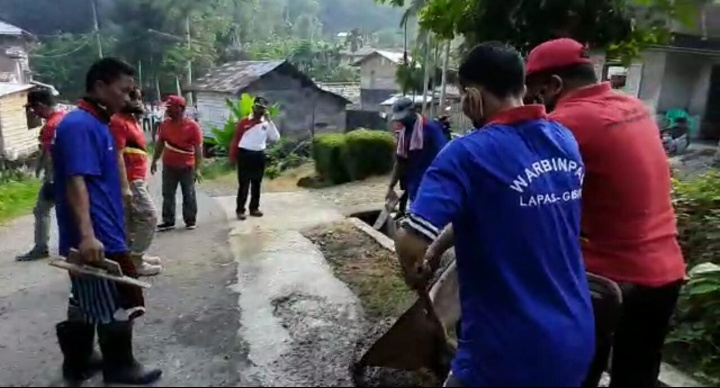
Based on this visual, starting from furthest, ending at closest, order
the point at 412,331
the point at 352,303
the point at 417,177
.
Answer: the point at 417,177
the point at 352,303
the point at 412,331

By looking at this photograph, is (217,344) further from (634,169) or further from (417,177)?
(417,177)

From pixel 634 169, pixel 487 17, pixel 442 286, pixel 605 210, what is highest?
pixel 487 17

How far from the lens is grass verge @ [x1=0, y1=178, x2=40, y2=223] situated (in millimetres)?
10930

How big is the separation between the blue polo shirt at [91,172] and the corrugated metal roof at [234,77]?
78.2ft

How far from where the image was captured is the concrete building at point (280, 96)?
1062 inches

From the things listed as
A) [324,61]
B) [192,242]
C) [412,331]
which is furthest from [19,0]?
[412,331]

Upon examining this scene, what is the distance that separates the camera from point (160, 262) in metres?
6.28

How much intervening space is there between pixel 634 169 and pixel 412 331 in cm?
132

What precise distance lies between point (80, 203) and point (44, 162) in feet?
14.0

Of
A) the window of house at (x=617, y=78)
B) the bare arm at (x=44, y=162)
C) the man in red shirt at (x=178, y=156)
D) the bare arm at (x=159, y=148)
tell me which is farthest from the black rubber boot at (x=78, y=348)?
the window of house at (x=617, y=78)

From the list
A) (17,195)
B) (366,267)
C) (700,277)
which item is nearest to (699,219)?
(700,277)

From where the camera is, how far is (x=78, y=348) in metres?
2.92

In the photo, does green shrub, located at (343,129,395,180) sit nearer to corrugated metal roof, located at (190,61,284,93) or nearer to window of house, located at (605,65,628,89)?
window of house, located at (605,65,628,89)

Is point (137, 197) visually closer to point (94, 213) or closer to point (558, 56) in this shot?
point (94, 213)
